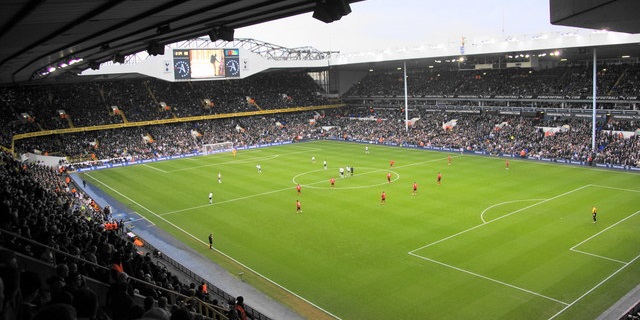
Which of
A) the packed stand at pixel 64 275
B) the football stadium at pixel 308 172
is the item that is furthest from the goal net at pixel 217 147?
the packed stand at pixel 64 275

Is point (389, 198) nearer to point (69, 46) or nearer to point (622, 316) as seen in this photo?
point (622, 316)

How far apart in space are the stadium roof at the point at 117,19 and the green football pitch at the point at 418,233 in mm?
10883

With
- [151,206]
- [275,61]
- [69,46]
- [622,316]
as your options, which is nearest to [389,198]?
[151,206]

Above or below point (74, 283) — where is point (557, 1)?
above

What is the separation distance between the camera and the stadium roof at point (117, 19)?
8835 millimetres

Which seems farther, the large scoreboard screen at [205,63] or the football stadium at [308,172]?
the large scoreboard screen at [205,63]

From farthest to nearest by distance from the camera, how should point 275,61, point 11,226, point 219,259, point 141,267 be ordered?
1. point 275,61
2. point 219,259
3. point 141,267
4. point 11,226

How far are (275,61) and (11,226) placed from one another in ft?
207

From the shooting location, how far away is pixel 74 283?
621cm

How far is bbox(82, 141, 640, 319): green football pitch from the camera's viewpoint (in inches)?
746

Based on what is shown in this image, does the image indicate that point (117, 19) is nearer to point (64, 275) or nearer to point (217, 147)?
A: point (64, 275)

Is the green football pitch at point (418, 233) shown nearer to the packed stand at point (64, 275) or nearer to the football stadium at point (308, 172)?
the football stadium at point (308, 172)

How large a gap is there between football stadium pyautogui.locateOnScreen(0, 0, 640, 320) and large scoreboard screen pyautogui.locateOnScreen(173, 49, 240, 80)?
0.20 m

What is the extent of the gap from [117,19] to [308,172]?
3480 centimetres
